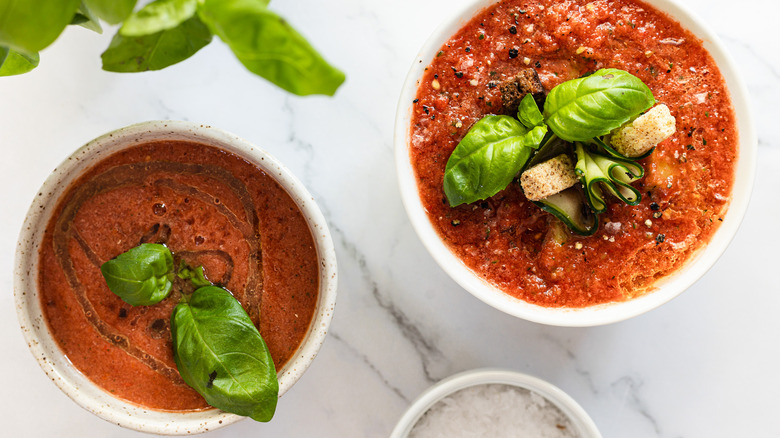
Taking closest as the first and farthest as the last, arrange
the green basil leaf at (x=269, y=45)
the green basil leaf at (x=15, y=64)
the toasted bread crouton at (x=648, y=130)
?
the green basil leaf at (x=269, y=45) < the green basil leaf at (x=15, y=64) < the toasted bread crouton at (x=648, y=130)

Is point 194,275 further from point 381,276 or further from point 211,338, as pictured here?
point 381,276

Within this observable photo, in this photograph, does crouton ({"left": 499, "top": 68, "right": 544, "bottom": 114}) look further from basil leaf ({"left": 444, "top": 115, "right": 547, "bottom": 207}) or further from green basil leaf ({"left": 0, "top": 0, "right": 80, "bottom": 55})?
green basil leaf ({"left": 0, "top": 0, "right": 80, "bottom": 55})

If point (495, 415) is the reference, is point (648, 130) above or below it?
above

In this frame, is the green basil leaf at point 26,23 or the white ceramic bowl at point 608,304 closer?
the green basil leaf at point 26,23

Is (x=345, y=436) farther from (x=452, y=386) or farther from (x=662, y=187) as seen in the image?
(x=662, y=187)

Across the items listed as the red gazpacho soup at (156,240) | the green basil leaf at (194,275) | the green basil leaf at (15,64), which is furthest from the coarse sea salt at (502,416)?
the green basil leaf at (15,64)

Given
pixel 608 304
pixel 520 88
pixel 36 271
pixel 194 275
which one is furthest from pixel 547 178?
pixel 36 271

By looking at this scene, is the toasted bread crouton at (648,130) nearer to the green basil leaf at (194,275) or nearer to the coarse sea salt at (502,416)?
the coarse sea salt at (502,416)
